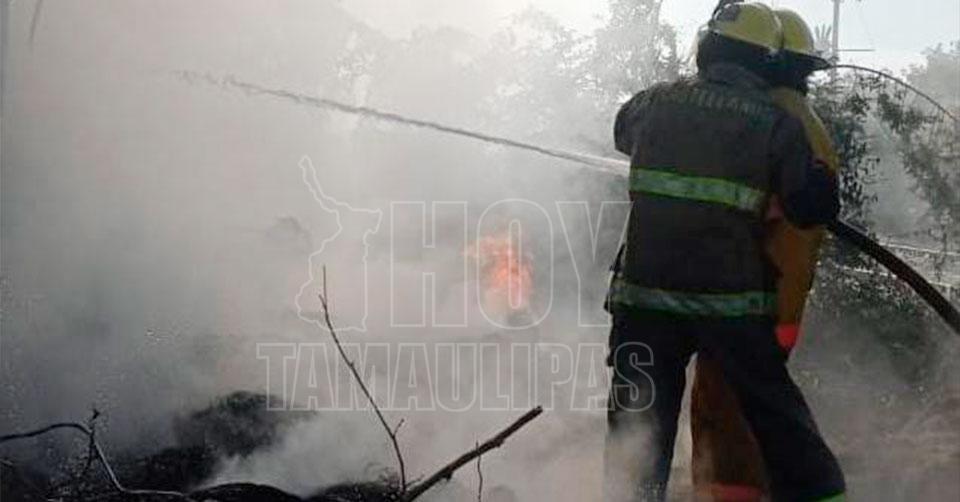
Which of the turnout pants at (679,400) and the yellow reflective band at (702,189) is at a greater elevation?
the yellow reflective band at (702,189)

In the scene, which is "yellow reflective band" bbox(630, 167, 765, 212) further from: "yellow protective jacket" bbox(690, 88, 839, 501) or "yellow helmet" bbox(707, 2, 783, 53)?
"yellow helmet" bbox(707, 2, 783, 53)

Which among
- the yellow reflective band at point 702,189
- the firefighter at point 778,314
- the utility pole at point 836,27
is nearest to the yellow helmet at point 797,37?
the firefighter at point 778,314

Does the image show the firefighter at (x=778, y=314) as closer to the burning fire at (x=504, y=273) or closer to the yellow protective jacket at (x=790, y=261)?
the yellow protective jacket at (x=790, y=261)

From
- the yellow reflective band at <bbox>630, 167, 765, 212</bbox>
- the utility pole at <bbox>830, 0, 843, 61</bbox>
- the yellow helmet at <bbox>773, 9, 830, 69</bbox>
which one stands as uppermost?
the utility pole at <bbox>830, 0, 843, 61</bbox>

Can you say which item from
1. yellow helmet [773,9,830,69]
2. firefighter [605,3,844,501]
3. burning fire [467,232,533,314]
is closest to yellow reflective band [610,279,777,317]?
firefighter [605,3,844,501]

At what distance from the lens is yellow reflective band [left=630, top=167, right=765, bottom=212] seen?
4.12 metres

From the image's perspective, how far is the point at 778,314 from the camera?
4203 mm

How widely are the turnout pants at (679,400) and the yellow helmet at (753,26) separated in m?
0.97

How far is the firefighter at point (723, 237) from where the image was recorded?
13.4ft

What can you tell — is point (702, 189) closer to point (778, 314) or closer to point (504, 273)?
point (778, 314)

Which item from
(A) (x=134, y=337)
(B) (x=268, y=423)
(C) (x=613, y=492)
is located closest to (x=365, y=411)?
(B) (x=268, y=423)

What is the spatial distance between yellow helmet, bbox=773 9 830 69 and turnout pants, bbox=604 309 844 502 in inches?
37.7

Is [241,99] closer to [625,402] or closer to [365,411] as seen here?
[365,411]

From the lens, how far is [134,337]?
20.8 feet
